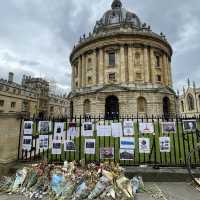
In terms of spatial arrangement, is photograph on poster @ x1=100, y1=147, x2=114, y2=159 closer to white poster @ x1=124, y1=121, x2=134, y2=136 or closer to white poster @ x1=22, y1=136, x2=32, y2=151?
white poster @ x1=124, y1=121, x2=134, y2=136

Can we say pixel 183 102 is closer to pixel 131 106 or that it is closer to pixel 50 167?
pixel 131 106

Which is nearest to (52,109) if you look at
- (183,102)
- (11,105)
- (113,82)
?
(11,105)

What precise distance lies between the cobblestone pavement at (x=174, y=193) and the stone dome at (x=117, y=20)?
120 ft

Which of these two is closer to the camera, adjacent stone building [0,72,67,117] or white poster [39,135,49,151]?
white poster [39,135,49,151]

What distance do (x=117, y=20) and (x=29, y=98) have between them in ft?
119

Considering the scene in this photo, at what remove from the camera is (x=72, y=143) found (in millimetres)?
7258

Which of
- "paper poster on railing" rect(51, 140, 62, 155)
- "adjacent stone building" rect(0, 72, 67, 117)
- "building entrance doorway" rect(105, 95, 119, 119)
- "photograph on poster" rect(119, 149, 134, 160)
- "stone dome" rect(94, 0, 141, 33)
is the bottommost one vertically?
"photograph on poster" rect(119, 149, 134, 160)

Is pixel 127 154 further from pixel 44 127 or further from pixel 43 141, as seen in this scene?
pixel 44 127

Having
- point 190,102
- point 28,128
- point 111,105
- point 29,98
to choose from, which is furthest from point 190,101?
point 28,128

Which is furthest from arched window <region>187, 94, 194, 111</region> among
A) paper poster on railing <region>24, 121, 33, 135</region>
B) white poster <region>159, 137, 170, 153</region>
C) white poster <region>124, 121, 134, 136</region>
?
paper poster on railing <region>24, 121, 33, 135</region>

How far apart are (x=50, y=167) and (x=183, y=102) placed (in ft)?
275

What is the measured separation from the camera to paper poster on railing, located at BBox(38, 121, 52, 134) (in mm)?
7416

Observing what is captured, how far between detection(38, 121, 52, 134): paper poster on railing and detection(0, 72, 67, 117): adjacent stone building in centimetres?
3257

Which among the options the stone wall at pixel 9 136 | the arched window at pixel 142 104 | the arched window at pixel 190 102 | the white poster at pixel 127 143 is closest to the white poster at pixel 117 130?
the white poster at pixel 127 143
